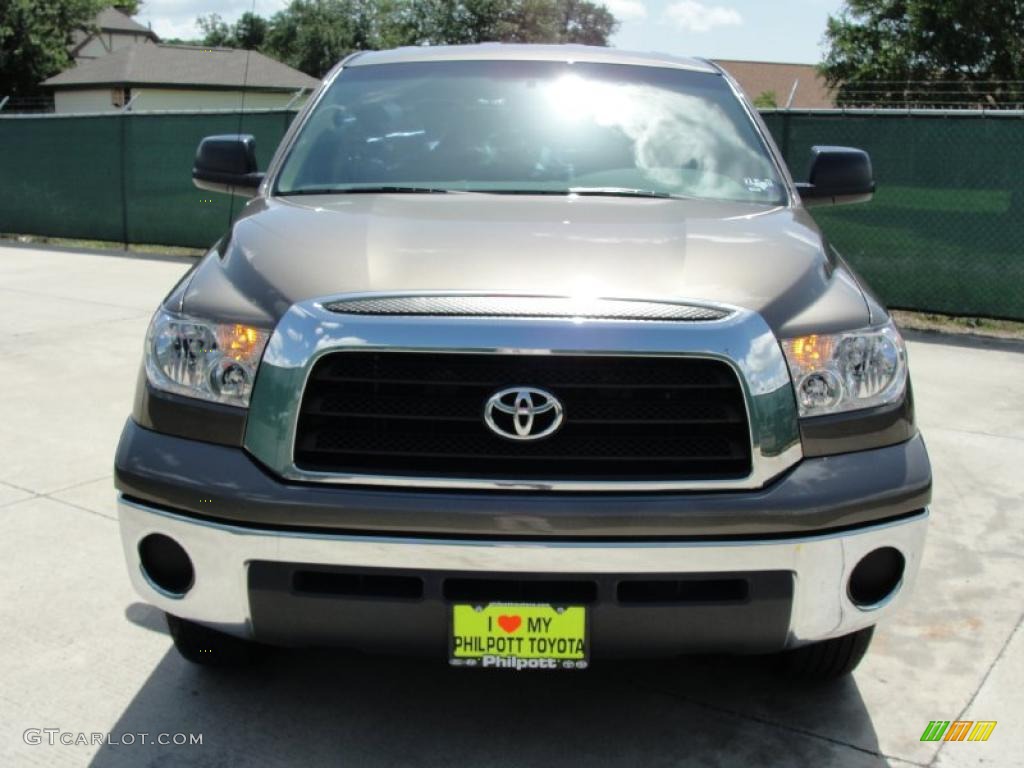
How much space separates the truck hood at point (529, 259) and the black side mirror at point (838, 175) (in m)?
1.06

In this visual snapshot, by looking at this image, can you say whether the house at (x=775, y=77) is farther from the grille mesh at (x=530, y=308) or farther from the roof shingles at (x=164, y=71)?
the grille mesh at (x=530, y=308)

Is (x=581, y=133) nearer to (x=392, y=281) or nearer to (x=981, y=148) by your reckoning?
(x=392, y=281)

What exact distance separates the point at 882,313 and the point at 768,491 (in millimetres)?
693

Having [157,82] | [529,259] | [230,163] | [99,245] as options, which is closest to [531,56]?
[230,163]

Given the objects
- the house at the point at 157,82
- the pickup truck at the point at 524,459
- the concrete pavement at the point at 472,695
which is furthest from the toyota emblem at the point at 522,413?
the house at the point at 157,82

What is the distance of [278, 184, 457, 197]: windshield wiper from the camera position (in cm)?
383

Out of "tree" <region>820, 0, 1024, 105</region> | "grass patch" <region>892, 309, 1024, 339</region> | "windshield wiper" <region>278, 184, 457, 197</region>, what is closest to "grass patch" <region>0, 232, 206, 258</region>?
"grass patch" <region>892, 309, 1024, 339</region>

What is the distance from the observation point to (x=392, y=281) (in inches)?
111

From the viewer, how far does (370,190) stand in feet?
12.8

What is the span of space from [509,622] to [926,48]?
34.6m

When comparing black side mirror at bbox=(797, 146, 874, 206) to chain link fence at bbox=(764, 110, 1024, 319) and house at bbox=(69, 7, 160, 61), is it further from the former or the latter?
house at bbox=(69, 7, 160, 61)

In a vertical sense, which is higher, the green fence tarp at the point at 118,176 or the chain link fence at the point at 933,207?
the chain link fence at the point at 933,207

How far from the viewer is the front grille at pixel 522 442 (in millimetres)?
2709

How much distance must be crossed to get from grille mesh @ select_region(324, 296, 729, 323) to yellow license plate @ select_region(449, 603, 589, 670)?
0.67m
